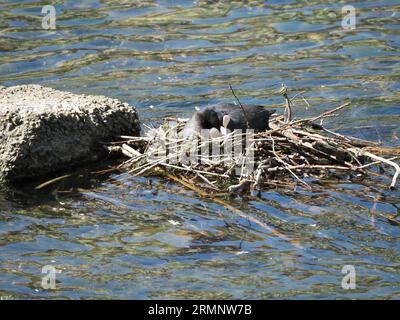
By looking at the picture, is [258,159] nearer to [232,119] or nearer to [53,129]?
[232,119]

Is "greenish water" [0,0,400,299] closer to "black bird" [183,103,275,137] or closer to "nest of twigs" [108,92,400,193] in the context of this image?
"nest of twigs" [108,92,400,193]

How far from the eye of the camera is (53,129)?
28.0 feet

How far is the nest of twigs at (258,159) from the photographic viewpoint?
7957 mm

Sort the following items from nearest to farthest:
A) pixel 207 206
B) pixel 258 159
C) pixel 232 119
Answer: pixel 207 206, pixel 258 159, pixel 232 119

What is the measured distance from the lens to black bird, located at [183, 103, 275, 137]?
8.39 metres

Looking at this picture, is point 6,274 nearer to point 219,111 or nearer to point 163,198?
point 163,198

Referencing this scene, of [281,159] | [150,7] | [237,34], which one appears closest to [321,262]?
[281,159]

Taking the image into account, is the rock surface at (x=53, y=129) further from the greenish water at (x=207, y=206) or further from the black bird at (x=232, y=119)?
the black bird at (x=232, y=119)

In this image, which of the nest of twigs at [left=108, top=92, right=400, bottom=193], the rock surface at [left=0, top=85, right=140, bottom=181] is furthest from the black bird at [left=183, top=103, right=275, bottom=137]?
the rock surface at [left=0, top=85, right=140, bottom=181]

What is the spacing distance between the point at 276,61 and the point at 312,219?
17.5 feet

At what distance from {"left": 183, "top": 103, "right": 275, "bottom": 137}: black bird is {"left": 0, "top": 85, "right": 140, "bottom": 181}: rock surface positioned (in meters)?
0.90

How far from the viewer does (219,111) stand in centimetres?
862

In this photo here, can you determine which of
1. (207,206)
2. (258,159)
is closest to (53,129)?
(207,206)

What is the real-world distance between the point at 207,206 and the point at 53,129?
1706mm
